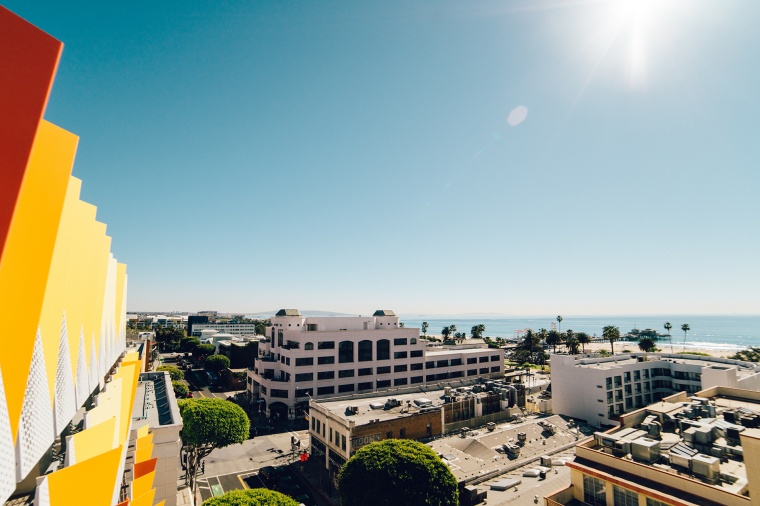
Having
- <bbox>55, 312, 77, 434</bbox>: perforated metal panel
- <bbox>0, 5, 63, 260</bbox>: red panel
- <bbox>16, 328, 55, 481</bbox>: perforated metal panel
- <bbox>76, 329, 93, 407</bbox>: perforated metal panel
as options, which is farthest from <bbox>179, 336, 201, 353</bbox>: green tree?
<bbox>0, 5, 63, 260</bbox>: red panel

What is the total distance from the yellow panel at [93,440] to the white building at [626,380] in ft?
221

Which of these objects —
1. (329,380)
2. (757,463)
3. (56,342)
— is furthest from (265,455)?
(757,463)

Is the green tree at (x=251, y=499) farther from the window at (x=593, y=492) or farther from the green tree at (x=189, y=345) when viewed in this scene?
the green tree at (x=189, y=345)

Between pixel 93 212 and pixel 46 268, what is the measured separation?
9432 millimetres

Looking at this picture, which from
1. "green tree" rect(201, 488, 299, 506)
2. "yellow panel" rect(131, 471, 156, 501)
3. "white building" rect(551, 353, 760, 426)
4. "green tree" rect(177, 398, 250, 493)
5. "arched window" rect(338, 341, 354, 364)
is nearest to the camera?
"yellow panel" rect(131, 471, 156, 501)

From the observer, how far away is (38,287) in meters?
7.88

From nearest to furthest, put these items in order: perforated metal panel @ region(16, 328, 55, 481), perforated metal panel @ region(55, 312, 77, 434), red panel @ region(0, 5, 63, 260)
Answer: red panel @ region(0, 5, 63, 260)
perforated metal panel @ region(16, 328, 55, 481)
perforated metal panel @ region(55, 312, 77, 434)

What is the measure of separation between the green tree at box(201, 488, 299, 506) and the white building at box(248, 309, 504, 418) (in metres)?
39.7

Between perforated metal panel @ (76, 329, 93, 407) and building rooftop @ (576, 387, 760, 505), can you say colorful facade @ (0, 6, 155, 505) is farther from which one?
building rooftop @ (576, 387, 760, 505)

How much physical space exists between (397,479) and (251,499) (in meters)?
11.7

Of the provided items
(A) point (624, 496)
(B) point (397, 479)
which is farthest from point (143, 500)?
(A) point (624, 496)

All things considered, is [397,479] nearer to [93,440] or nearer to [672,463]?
[672,463]

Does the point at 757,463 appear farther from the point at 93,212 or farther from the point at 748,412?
the point at 93,212

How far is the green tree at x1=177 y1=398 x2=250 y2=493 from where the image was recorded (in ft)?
126
